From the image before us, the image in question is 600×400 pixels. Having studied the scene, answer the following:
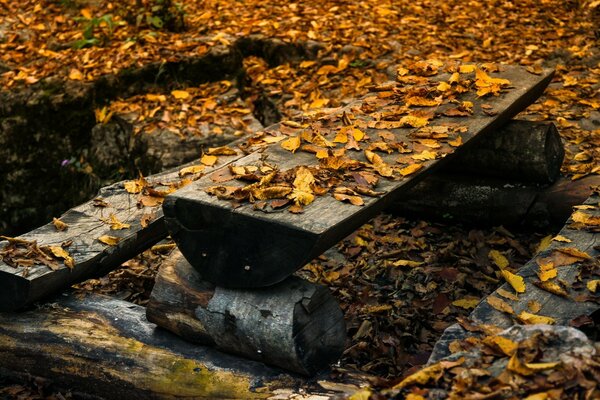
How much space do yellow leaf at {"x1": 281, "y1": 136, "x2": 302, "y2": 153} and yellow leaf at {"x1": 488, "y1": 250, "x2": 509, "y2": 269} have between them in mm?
1532

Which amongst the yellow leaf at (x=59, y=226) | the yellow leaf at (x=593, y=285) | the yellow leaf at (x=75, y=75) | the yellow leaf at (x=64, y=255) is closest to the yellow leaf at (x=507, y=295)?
the yellow leaf at (x=593, y=285)

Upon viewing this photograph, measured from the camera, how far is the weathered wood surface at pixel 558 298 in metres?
2.84

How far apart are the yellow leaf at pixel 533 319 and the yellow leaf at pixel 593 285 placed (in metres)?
0.29

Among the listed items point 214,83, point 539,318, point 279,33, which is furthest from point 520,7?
point 539,318

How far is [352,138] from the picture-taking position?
3645mm

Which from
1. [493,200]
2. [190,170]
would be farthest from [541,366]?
[493,200]

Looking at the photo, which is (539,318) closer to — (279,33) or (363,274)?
(363,274)

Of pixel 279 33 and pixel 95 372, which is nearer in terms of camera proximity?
pixel 95 372

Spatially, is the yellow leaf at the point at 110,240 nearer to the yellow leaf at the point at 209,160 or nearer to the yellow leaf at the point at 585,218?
the yellow leaf at the point at 209,160

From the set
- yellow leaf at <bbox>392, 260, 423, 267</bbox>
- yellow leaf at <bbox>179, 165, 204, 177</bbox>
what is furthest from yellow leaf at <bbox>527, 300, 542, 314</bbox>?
yellow leaf at <bbox>179, 165, 204, 177</bbox>

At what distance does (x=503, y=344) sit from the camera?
2377 millimetres

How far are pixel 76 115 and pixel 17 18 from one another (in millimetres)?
1953

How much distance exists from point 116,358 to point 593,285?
79.3 inches

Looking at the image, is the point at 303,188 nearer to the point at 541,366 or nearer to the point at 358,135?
the point at 358,135
